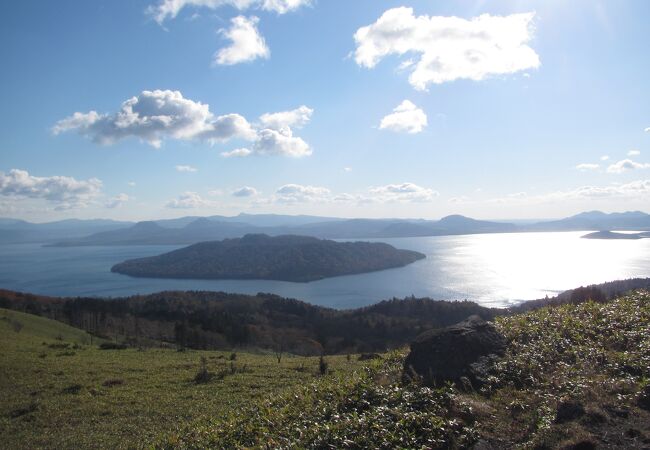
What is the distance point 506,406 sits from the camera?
8008 millimetres

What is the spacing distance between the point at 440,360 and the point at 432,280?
164m

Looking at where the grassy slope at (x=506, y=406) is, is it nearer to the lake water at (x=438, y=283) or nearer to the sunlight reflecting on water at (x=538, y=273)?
the lake water at (x=438, y=283)

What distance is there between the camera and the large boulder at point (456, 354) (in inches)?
374

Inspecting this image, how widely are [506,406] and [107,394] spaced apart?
602 inches

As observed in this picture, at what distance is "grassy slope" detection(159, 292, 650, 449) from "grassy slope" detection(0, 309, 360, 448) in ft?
9.03

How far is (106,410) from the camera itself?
570 inches

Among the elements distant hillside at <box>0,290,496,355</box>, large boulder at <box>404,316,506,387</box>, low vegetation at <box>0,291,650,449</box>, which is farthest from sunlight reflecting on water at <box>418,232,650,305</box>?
large boulder at <box>404,316,506,387</box>

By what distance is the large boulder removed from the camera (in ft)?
31.2

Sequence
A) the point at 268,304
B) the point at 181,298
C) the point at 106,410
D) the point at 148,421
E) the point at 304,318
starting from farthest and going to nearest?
the point at 181,298 → the point at 268,304 → the point at 304,318 → the point at 106,410 → the point at 148,421

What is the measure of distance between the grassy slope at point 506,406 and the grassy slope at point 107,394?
2.75m

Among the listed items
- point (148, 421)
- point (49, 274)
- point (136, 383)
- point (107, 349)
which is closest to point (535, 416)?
point (148, 421)

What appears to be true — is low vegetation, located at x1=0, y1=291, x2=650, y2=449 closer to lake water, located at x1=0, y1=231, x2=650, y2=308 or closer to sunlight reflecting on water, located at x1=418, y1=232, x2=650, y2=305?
lake water, located at x1=0, y1=231, x2=650, y2=308

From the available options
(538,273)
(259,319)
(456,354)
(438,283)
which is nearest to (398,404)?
(456,354)

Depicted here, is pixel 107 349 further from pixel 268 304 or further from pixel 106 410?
pixel 268 304
